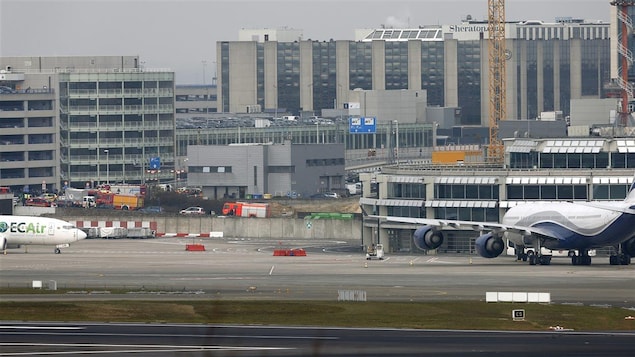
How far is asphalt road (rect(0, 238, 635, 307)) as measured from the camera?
109562 mm

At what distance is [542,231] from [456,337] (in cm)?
4702

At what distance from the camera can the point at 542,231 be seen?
130500 millimetres

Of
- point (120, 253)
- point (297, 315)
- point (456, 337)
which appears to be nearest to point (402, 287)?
point (297, 315)

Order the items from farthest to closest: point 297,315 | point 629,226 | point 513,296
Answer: point 629,226 → point 513,296 → point 297,315

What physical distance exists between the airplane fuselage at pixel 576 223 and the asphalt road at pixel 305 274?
233cm

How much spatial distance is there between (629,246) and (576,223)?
5724mm

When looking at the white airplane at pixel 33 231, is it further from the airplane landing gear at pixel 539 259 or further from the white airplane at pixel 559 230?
the airplane landing gear at pixel 539 259

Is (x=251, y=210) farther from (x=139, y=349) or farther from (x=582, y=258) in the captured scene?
(x=139, y=349)

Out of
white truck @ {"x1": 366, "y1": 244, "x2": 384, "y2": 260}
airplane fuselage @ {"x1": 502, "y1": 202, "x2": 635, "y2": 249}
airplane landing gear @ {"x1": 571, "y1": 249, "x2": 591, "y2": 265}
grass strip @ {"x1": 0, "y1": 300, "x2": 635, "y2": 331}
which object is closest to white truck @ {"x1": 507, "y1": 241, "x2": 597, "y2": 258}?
airplane landing gear @ {"x1": 571, "y1": 249, "x2": 591, "y2": 265}

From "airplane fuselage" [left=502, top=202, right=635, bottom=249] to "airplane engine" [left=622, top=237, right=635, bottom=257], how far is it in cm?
354

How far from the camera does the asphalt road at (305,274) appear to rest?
359 feet

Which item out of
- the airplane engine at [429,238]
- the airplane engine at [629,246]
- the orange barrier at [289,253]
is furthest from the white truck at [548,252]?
the orange barrier at [289,253]

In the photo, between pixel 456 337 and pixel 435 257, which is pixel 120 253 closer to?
pixel 435 257

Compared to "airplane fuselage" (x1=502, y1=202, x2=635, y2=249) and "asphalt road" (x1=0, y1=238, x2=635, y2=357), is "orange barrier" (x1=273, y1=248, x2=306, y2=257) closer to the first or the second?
"asphalt road" (x1=0, y1=238, x2=635, y2=357)
